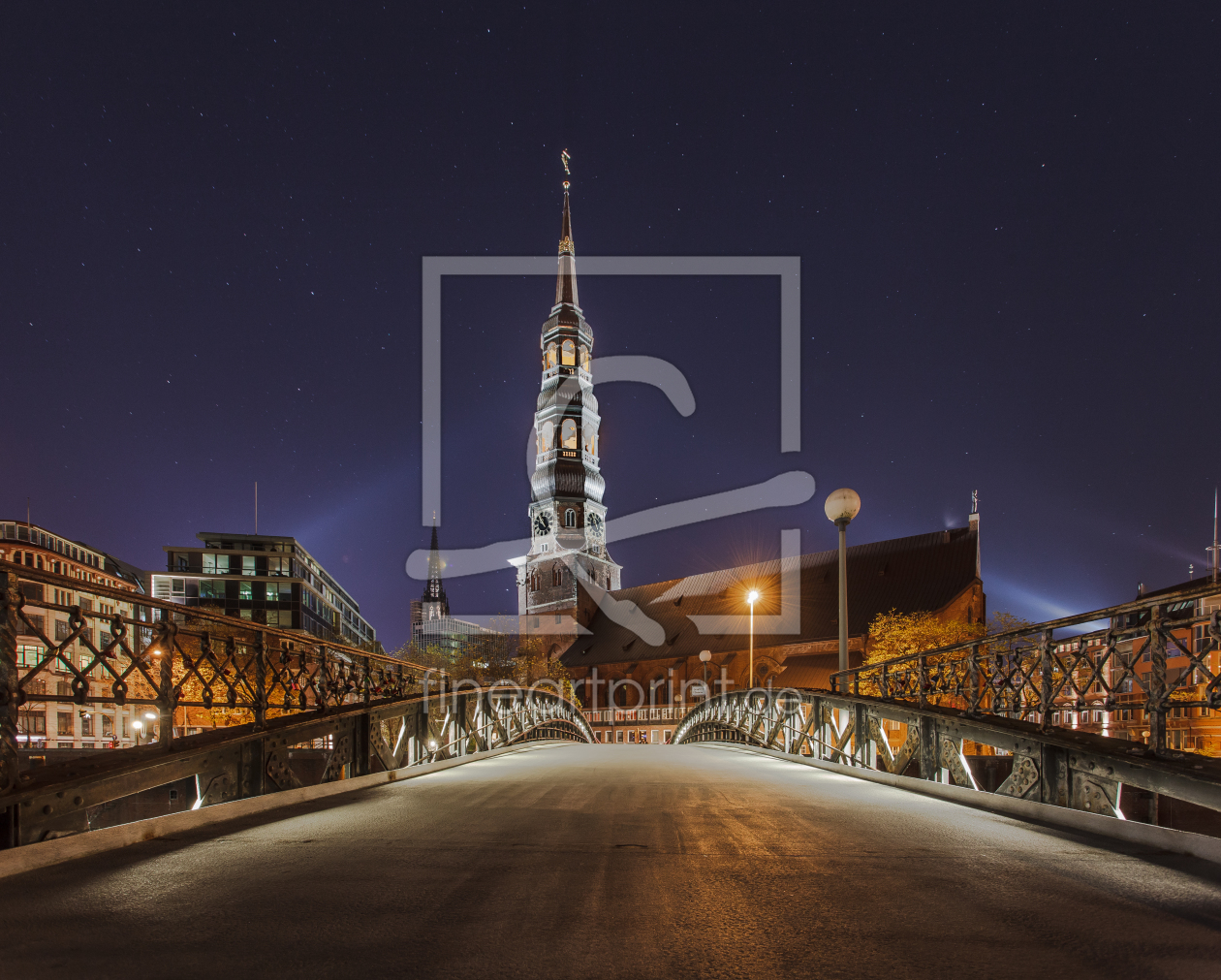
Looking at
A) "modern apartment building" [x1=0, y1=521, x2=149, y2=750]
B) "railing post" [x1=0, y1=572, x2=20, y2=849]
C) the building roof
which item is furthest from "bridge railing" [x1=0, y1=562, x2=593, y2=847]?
the building roof

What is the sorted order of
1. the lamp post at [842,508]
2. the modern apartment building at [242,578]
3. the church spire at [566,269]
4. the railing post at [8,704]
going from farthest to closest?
the church spire at [566,269]
the modern apartment building at [242,578]
the lamp post at [842,508]
the railing post at [8,704]

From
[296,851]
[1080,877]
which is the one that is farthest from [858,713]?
[296,851]

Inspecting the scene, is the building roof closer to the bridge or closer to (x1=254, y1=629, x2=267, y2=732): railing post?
the bridge

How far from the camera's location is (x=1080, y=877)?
4.48m

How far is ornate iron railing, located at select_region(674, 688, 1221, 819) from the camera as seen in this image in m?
5.60

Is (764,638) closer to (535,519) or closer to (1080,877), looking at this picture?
(535,519)

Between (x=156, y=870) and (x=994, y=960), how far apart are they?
14.4 ft

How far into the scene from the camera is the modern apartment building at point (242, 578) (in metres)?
77.0

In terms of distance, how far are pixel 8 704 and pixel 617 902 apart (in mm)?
3681

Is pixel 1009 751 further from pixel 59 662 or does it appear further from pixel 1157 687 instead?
pixel 59 662

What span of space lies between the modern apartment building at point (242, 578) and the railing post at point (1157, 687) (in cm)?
7950

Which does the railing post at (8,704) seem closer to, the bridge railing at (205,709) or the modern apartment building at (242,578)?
the bridge railing at (205,709)

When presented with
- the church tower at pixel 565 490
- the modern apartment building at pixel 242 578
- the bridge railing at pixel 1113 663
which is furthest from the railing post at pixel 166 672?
the church tower at pixel 565 490

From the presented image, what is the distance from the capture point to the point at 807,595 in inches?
2822
